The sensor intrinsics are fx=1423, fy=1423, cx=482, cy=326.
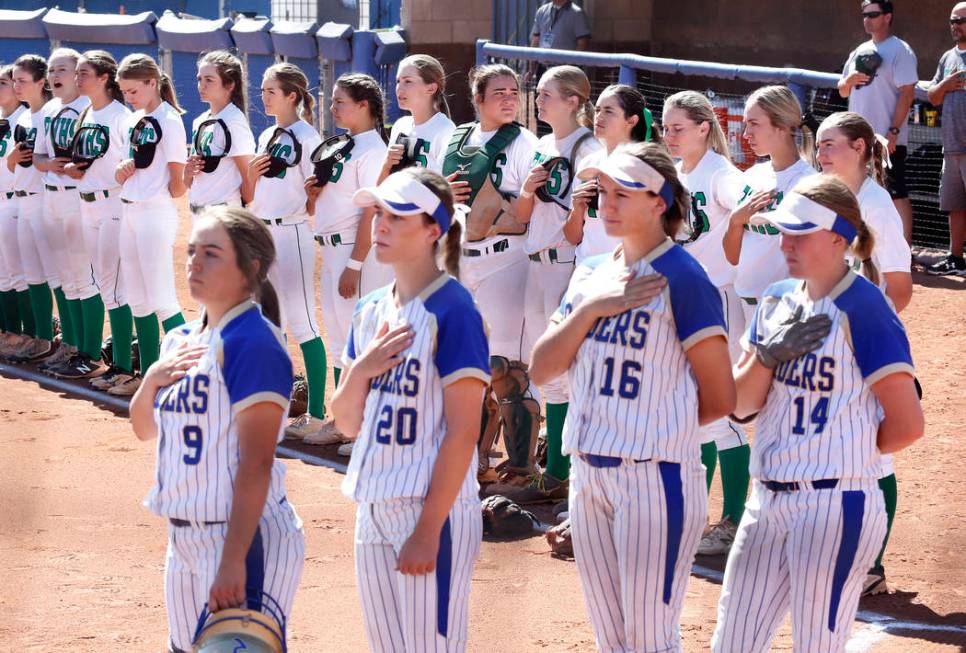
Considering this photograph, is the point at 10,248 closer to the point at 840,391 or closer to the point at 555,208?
the point at 555,208

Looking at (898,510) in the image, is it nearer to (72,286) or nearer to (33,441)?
(33,441)

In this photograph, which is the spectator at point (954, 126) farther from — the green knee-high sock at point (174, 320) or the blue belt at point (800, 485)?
the blue belt at point (800, 485)

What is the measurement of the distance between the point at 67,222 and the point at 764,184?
520 centimetres

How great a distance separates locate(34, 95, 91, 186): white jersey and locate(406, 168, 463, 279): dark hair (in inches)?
224

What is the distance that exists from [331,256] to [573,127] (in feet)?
5.31

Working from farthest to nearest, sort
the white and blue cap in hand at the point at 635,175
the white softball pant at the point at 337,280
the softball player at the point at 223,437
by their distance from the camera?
the white softball pant at the point at 337,280
the white and blue cap in hand at the point at 635,175
the softball player at the point at 223,437

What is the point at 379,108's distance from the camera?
295 inches

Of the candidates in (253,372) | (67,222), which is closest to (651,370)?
(253,372)

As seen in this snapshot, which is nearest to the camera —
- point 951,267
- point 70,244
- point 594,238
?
point 594,238

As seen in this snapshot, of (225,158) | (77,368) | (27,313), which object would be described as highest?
(225,158)

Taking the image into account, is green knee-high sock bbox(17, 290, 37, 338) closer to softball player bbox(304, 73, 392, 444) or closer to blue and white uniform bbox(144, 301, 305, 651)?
softball player bbox(304, 73, 392, 444)

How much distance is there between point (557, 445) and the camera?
21.8 feet

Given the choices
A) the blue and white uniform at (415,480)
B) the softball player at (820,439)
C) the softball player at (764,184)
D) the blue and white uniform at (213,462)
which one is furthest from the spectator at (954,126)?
the blue and white uniform at (213,462)

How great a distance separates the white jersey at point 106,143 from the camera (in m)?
8.69
